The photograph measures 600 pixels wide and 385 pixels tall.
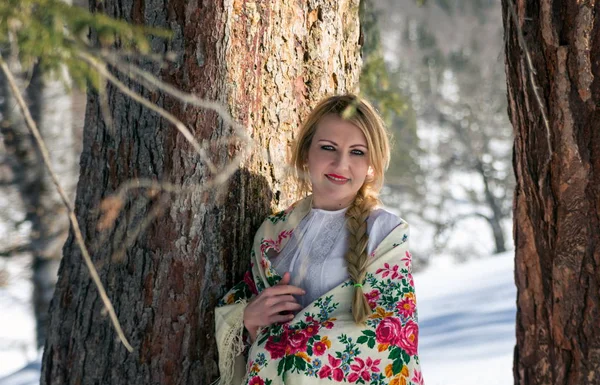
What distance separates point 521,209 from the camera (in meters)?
2.50

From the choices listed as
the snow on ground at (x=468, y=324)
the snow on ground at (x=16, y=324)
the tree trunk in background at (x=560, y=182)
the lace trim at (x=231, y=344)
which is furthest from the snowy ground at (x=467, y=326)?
the snow on ground at (x=16, y=324)

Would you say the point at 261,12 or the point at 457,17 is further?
the point at 457,17

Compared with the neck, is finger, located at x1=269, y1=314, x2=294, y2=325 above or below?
below

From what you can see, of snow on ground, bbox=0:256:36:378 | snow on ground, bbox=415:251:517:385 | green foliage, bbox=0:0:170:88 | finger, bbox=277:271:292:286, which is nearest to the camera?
green foliage, bbox=0:0:170:88

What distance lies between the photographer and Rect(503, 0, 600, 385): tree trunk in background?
2.31 m

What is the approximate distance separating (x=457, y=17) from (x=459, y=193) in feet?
19.7

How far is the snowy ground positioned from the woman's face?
6.49 feet

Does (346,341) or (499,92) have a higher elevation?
(499,92)

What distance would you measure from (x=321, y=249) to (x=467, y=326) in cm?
317

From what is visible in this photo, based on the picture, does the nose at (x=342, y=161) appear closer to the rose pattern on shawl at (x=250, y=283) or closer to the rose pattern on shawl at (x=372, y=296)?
the rose pattern on shawl at (x=372, y=296)

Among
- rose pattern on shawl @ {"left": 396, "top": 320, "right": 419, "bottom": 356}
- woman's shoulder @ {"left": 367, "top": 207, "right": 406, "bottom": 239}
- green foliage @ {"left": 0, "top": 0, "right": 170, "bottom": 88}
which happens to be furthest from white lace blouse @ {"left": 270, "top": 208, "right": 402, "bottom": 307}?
green foliage @ {"left": 0, "top": 0, "right": 170, "bottom": 88}

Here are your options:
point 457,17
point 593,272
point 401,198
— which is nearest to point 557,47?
point 593,272

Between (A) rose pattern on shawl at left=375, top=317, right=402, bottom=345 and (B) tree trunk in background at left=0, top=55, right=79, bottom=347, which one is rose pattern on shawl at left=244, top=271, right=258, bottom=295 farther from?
(B) tree trunk in background at left=0, top=55, right=79, bottom=347

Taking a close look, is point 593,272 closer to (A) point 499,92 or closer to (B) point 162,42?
(B) point 162,42
